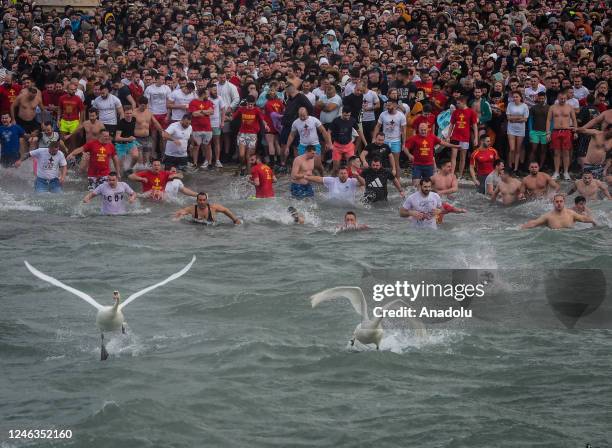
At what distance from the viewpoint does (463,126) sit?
66.3ft

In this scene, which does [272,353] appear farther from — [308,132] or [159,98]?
[159,98]

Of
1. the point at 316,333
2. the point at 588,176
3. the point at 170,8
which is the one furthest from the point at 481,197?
the point at 170,8

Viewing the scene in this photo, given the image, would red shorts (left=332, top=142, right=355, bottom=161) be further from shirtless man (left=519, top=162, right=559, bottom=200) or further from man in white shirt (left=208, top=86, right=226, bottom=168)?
shirtless man (left=519, top=162, right=559, bottom=200)

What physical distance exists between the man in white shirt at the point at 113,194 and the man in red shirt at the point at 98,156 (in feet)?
3.75

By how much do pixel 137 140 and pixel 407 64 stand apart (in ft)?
16.9

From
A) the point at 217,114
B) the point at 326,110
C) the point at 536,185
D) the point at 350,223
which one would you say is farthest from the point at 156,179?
the point at 536,185

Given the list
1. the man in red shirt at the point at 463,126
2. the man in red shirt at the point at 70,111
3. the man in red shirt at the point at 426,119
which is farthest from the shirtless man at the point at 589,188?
the man in red shirt at the point at 70,111

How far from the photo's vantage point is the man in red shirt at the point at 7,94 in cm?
2156

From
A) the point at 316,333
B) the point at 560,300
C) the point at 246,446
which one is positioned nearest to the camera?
the point at 246,446

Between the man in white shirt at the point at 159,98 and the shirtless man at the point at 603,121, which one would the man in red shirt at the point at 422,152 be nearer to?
the shirtless man at the point at 603,121

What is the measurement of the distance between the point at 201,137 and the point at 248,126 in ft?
3.18

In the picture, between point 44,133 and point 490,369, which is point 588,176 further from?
point 44,133

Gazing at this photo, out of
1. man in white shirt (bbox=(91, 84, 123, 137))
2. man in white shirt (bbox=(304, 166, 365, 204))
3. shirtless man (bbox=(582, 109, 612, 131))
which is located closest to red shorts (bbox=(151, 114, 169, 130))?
man in white shirt (bbox=(91, 84, 123, 137))

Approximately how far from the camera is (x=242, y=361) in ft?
40.2
